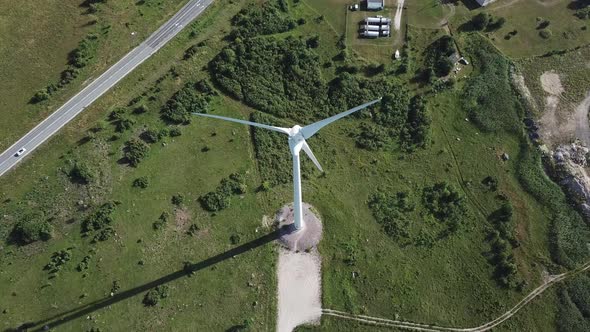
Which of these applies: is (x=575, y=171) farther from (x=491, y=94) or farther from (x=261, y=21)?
(x=261, y=21)

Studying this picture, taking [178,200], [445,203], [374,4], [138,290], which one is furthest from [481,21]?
[138,290]

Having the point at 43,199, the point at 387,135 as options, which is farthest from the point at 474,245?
the point at 43,199

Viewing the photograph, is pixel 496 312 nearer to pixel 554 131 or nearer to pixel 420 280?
pixel 420 280

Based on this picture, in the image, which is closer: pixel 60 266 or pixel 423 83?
pixel 60 266

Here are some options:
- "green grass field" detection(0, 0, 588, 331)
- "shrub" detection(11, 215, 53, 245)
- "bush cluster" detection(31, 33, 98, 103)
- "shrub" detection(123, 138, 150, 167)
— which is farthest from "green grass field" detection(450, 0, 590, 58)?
"shrub" detection(11, 215, 53, 245)

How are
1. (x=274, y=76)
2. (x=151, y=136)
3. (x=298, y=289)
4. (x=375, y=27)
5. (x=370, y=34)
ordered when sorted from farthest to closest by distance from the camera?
(x=375, y=27) < (x=370, y=34) < (x=274, y=76) < (x=151, y=136) < (x=298, y=289)

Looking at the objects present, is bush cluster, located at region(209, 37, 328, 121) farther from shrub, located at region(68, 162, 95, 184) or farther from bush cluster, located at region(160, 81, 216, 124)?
shrub, located at region(68, 162, 95, 184)
